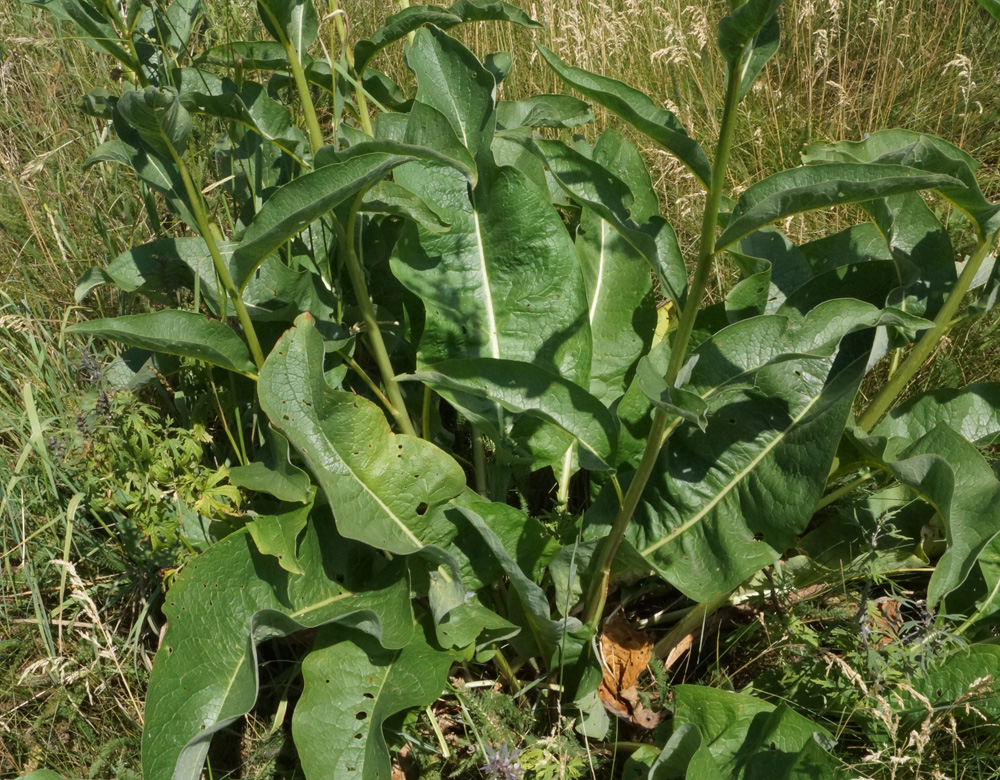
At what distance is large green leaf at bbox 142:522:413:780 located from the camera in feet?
5.30

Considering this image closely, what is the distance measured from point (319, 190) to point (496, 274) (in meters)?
0.65

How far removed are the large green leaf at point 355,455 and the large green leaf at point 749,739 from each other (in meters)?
0.64

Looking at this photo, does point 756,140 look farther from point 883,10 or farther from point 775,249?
point 775,249

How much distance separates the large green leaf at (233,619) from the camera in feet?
5.30

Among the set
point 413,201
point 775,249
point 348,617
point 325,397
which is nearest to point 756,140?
point 775,249

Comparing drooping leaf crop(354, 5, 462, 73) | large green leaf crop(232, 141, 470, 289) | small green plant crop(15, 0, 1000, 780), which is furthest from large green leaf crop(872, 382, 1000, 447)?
drooping leaf crop(354, 5, 462, 73)

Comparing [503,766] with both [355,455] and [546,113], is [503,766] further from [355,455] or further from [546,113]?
[546,113]

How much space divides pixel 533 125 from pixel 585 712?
→ 1.41 meters

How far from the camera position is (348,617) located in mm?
1688

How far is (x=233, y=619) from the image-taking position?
1778mm

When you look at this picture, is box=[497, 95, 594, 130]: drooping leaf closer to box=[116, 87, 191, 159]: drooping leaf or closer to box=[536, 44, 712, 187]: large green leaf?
box=[536, 44, 712, 187]: large green leaf

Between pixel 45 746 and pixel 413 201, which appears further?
pixel 45 746

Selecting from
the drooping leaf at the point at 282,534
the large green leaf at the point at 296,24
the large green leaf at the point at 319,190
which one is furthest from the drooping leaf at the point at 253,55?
the drooping leaf at the point at 282,534

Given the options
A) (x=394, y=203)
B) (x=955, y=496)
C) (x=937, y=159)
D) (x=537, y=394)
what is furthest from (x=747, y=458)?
(x=394, y=203)
